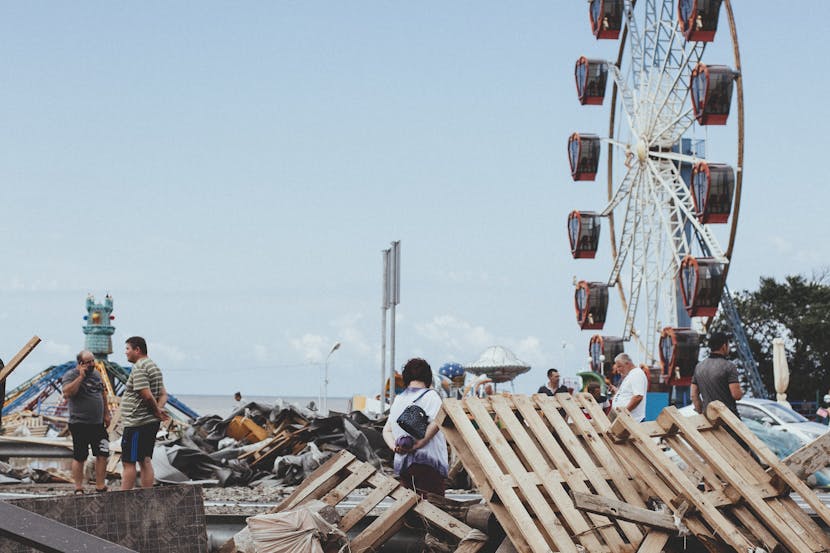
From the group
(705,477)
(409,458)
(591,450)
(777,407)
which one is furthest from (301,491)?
(777,407)

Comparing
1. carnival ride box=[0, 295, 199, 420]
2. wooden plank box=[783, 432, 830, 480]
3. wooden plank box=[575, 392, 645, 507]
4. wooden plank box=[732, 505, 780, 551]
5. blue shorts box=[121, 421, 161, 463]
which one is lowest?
carnival ride box=[0, 295, 199, 420]

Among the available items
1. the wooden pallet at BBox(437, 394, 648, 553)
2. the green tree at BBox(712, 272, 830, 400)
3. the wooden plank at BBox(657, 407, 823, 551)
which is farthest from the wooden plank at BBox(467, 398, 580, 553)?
the green tree at BBox(712, 272, 830, 400)

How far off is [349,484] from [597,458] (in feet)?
6.27

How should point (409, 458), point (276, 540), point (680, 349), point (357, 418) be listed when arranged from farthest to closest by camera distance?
point (680, 349)
point (357, 418)
point (409, 458)
point (276, 540)

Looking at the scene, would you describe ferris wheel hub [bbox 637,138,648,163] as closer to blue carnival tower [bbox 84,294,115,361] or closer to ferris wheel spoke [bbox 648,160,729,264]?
ferris wheel spoke [bbox 648,160,729,264]

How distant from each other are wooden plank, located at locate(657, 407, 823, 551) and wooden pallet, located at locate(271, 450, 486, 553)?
1.56m

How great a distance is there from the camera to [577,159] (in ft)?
123

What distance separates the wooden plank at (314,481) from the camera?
27.2ft

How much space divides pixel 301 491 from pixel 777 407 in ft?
36.7

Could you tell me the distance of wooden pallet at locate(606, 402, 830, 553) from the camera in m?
6.94

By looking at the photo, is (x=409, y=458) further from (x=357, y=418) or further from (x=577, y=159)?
(x=577, y=159)

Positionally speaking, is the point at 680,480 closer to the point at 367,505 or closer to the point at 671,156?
the point at 367,505

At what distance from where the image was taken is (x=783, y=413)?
56.7 feet

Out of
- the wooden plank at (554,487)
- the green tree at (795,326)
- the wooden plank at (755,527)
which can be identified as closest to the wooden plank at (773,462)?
the wooden plank at (755,527)
